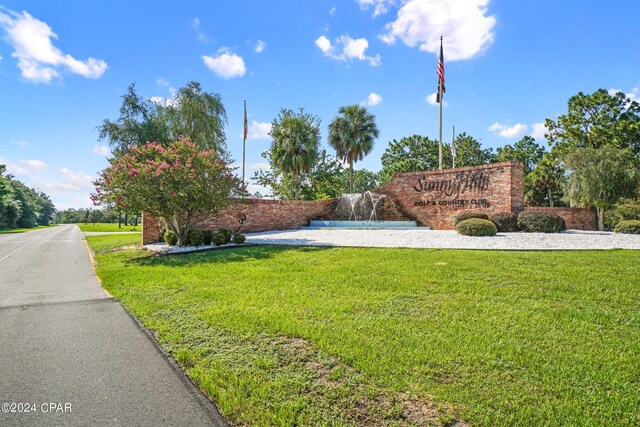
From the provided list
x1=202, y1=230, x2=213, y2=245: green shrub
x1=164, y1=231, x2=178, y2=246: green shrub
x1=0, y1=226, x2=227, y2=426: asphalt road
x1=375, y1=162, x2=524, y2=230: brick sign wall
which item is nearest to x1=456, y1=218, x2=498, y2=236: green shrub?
Answer: x1=375, y1=162, x2=524, y2=230: brick sign wall

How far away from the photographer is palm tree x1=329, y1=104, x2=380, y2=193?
31.5 meters

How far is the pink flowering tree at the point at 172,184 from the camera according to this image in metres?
12.4

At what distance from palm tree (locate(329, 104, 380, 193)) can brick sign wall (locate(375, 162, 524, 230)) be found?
9875 millimetres

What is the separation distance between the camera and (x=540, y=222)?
1517cm

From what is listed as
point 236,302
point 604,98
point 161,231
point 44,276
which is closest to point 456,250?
point 236,302

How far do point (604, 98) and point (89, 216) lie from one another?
129 metres

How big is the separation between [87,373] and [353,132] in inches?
1174

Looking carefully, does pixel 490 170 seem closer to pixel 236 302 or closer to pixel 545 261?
pixel 545 261

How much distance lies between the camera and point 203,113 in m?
25.1

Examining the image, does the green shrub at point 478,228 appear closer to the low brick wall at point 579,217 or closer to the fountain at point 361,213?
the fountain at point 361,213

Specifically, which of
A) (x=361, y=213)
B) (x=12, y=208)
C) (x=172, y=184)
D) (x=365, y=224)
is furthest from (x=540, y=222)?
(x=12, y=208)

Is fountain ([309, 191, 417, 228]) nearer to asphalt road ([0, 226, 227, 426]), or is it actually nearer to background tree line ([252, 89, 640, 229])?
background tree line ([252, 89, 640, 229])

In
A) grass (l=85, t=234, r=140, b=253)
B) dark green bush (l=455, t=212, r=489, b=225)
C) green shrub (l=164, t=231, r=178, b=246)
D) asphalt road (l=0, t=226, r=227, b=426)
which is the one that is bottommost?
asphalt road (l=0, t=226, r=227, b=426)

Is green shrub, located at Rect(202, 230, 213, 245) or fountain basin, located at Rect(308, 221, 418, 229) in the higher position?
fountain basin, located at Rect(308, 221, 418, 229)
